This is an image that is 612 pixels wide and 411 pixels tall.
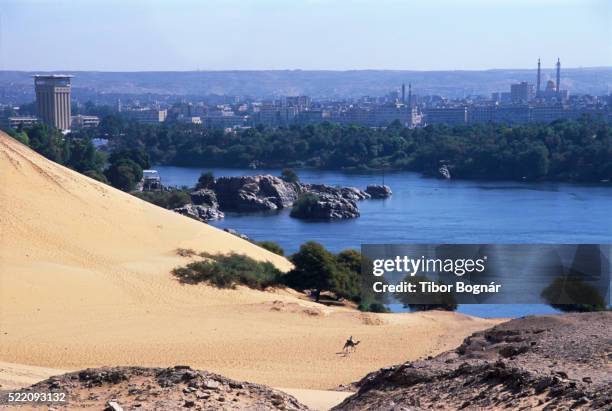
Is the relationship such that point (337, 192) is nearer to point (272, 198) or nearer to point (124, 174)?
point (272, 198)

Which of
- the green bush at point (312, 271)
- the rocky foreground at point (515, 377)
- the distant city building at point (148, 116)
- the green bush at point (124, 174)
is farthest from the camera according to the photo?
the distant city building at point (148, 116)

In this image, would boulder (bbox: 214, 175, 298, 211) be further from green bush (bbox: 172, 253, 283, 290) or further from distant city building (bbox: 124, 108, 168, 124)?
distant city building (bbox: 124, 108, 168, 124)

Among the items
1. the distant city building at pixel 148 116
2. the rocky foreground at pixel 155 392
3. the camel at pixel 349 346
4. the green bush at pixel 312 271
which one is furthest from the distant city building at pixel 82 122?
the rocky foreground at pixel 155 392

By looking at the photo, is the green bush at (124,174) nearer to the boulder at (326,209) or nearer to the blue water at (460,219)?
the blue water at (460,219)

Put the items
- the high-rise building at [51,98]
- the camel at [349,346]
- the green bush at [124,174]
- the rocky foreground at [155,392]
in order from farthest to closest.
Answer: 1. the high-rise building at [51,98]
2. the green bush at [124,174]
3. the camel at [349,346]
4. the rocky foreground at [155,392]

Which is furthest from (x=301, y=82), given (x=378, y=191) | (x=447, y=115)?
(x=378, y=191)

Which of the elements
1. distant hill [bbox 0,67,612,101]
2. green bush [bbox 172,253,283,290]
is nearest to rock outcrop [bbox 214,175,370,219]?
green bush [bbox 172,253,283,290]
